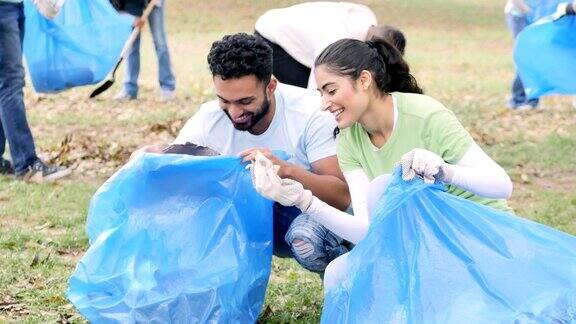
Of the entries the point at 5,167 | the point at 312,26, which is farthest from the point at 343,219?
the point at 5,167

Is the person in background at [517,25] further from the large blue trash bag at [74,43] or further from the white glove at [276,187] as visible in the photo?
the white glove at [276,187]

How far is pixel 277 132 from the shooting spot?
361 centimetres

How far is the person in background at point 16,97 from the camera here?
18.6 feet

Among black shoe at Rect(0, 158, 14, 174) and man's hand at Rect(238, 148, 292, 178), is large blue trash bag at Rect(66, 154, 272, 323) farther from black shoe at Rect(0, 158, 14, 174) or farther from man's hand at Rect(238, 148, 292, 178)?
black shoe at Rect(0, 158, 14, 174)

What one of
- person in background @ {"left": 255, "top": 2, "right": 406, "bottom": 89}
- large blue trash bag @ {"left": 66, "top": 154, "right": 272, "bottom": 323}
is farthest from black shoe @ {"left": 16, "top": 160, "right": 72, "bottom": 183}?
large blue trash bag @ {"left": 66, "top": 154, "right": 272, "bottom": 323}

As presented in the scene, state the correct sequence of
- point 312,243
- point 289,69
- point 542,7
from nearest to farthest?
point 312,243
point 289,69
point 542,7

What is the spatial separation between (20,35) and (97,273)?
2.97m

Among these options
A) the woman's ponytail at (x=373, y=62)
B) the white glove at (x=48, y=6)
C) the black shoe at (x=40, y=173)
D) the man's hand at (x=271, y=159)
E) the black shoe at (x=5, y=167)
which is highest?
the woman's ponytail at (x=373, y=62)

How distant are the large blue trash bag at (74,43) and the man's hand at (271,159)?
2.88 m

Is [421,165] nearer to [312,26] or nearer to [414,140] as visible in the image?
[414,140]

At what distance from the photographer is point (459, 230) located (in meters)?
2.88

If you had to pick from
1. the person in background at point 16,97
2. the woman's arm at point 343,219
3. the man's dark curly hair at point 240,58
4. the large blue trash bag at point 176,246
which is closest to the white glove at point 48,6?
the person in background at point 16,97

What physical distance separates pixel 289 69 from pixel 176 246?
1.81 metres

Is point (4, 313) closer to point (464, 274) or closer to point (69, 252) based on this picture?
point (69, 252)
